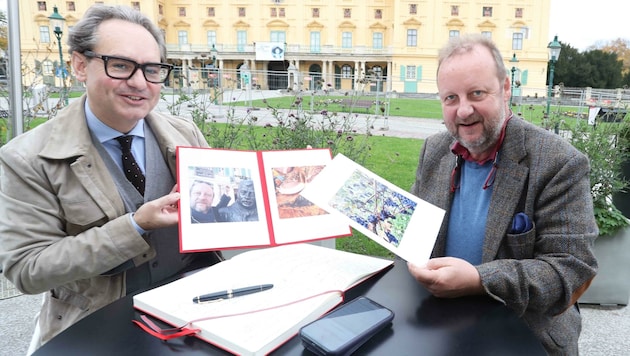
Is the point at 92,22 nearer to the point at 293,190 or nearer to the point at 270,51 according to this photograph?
the point at 293,190

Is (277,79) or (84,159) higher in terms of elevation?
(277,79)

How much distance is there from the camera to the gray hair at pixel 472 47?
1.70 metres

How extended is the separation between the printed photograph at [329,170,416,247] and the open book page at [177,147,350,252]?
183 mm

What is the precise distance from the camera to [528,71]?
45.1m

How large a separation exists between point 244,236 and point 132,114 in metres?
0.76

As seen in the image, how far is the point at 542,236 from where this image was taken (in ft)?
5.17

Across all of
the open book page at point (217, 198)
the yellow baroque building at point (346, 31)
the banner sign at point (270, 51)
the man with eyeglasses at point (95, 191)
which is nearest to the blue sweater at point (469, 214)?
the open book page at point (217, 198)

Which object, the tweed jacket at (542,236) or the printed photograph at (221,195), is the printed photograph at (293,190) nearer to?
the printed photograph at (221,195)

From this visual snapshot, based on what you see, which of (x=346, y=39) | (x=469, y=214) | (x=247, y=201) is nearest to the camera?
(x=247, y=201)

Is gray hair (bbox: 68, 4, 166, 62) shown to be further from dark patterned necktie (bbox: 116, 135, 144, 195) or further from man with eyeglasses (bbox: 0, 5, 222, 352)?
dark patterned necktie (bbox: 116, 135, 144, 195)

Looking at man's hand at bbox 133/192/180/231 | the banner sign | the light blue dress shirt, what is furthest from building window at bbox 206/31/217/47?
man's hand at bbox 133/192/180/231

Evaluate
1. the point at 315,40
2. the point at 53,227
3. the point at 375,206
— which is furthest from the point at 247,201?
the point at 315,40

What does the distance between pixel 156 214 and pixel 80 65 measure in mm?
743

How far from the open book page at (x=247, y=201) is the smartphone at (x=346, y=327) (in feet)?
1.30
